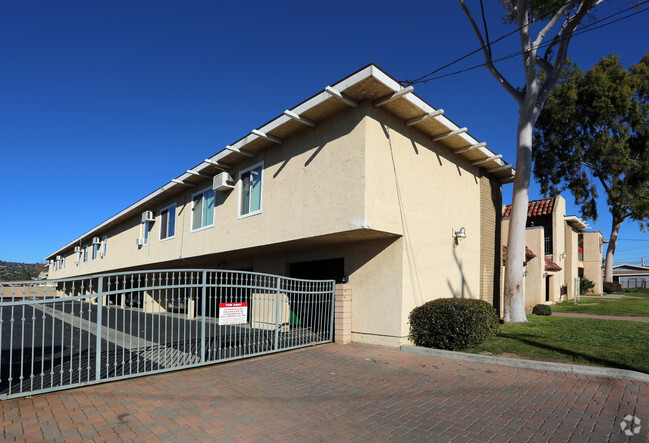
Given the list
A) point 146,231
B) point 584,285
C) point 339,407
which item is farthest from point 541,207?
point 339,407

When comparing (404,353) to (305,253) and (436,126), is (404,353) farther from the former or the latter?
(436,126)

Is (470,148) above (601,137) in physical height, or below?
below

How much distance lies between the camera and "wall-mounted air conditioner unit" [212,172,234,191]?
Answer: 1225 cm

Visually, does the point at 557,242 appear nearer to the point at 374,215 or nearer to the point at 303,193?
the point at 374,215

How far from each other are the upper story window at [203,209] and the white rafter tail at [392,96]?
7.51m

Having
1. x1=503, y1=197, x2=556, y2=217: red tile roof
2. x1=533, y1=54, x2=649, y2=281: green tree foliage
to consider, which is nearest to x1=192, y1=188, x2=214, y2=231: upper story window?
x1=503, y1=197, x2=556, y2=217: red tile roof

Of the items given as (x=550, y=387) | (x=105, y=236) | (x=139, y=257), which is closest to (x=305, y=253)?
(x=550, y=387)

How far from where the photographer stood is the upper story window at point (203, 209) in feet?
45.0

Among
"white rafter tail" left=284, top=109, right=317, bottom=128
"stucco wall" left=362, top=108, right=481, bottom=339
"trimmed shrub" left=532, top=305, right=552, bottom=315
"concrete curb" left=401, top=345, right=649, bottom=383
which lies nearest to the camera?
"concrete curb" left=401, top=345, right=649, bottom=383

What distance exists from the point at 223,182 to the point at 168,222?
615 centimetres

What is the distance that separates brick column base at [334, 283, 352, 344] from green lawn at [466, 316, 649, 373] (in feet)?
9.79

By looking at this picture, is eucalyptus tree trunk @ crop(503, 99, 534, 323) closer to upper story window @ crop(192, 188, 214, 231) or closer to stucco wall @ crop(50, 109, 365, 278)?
stucco wall @ crop(50, 109, 365, 278)

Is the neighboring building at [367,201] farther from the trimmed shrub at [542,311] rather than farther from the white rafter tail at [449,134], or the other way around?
the trimmed shrub at [542,311]

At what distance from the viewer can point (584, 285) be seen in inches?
1109
